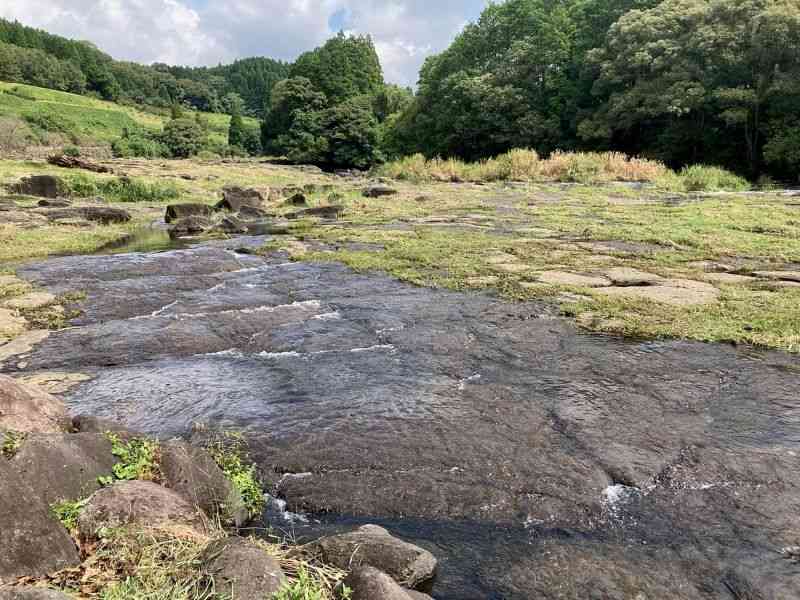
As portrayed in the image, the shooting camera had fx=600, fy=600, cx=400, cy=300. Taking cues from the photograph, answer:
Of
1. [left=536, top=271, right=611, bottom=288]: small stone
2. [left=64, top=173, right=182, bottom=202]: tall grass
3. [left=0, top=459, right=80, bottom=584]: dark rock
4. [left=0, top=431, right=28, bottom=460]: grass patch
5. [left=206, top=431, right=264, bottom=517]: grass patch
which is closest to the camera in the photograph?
[left=0, top=459, right=80, bottom=584]: dark rock

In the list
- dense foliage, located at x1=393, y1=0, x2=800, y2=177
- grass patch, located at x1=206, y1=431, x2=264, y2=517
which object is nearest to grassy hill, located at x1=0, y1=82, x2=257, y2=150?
dense foliage, located at x1=393, y1=0, x2=800, y2=177

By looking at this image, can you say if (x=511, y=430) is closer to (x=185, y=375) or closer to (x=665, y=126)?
(x=185, y=375)

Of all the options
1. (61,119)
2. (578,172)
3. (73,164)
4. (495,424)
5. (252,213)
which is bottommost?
(495,424)

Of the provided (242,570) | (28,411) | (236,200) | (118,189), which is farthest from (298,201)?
(242,570)

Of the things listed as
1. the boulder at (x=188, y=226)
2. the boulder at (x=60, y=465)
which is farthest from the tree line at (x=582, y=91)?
the boulder at (x=60, y=465)

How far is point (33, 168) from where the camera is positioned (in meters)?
24.0

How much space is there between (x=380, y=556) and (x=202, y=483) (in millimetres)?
992

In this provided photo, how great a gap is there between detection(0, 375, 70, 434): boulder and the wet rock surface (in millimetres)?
728

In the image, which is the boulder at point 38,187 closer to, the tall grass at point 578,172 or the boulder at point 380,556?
the tall grass at point 578,172

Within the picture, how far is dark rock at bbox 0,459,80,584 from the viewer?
2.09 metres

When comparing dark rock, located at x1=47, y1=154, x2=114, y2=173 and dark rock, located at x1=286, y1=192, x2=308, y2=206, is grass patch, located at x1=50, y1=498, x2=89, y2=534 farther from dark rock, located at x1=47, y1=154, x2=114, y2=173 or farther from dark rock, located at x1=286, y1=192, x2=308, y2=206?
dark rock, located at x1=47, y1=154, x2=114, y2=173

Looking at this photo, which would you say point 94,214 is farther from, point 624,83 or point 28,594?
point 624,83

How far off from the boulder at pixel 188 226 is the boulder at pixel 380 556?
38.9 ft

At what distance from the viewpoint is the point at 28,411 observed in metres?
3.01
